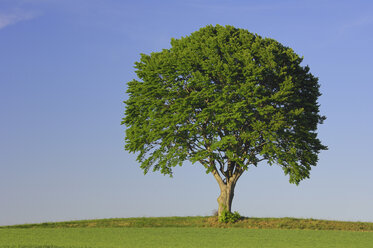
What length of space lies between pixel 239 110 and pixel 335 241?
13.3 m

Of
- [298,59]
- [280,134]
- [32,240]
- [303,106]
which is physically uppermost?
[298,59]

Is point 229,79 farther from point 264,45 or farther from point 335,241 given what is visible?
point 335,241

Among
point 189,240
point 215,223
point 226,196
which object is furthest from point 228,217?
point 189,240

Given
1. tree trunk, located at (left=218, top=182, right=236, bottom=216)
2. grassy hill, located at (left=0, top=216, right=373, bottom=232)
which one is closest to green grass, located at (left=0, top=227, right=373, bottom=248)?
grassy hill, located at (left=0, top=216, right=373, bottom=232)

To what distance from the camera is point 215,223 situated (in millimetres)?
35500

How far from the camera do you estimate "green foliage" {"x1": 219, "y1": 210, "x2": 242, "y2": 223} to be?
35094mm

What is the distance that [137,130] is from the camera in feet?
125

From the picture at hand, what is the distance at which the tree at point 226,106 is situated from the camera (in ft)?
113

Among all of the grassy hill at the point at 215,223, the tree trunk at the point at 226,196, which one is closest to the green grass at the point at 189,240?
the grassy hill at the point at 215,223

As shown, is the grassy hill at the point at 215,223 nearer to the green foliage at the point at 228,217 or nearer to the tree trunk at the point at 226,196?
the green foliage at the point at 228,217

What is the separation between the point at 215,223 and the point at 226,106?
943 centimetres

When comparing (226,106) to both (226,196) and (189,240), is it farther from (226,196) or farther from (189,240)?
(189,240)

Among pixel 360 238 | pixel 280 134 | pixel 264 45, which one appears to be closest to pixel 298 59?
pixel 264 45

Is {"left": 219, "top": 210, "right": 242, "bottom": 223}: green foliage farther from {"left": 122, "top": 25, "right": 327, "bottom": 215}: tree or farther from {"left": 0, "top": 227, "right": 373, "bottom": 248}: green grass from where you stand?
{"left": 0, "top": 227, "right": 373, "bottom": 248}: green grass
